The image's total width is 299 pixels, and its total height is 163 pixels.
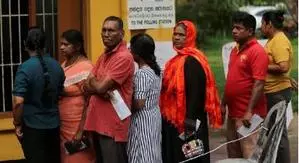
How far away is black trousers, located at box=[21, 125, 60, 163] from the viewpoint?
6422 mm

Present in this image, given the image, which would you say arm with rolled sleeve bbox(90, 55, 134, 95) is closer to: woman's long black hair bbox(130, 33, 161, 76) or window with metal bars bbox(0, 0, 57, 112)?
woman's long black hair bbox(130, 33, 161, 76)

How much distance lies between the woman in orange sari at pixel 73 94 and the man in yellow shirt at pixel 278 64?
6.97 ft

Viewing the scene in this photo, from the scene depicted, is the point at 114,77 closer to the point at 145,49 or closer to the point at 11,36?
the point at 145,49

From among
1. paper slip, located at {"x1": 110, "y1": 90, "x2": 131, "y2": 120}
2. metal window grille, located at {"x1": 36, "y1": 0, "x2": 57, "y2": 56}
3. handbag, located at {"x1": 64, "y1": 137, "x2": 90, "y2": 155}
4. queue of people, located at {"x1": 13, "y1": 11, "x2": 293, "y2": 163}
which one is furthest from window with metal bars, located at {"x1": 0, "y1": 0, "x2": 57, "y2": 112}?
paper slip, located at {"x1": 110, "y1": 90, "x2": 131, "y2": 120}

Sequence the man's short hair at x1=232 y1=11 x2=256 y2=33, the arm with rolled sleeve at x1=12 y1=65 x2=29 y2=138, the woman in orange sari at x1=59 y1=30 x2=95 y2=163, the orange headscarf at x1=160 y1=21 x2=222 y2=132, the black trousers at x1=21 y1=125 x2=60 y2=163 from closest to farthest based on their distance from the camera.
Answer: the arm with rolled sleeve at x1=12 y1=65 x2=29 y2=138 < the black trousers at x1=21 y1=125 x2=60 y2=163 < the woman in orange sari at x1=59 y1=30 x2=95 y2=163 < the orange headscarf at x1=160 y1=21 x2=222 y2=132 < the man's short hair at x1=232 y1=11 x2=256 y2=33

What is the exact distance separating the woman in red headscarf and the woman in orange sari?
73 cm

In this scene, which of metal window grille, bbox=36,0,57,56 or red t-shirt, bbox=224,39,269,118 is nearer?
red t-shirt, bbox=224,39,269,118

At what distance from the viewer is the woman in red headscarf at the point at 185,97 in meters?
6.59

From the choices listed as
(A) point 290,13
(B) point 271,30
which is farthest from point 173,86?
(A) point 290,13

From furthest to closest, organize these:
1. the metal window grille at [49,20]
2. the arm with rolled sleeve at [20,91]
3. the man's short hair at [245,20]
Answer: the metal window grille at [49,20], the man's short hair at [245,20], the arm with rolled sleeve at [20,91]

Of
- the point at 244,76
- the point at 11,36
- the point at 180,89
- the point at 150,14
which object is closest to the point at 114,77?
the point at 180,89

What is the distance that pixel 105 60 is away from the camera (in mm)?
6387

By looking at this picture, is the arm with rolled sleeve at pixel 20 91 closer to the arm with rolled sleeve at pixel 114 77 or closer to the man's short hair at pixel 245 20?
the arm with rolled sleeve at pixel 114 77

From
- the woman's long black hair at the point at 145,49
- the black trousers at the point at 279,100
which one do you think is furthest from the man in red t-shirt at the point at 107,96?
the black trousers at the point at 279,100
